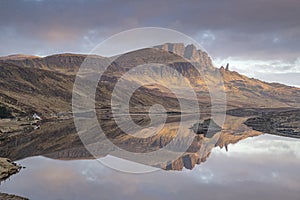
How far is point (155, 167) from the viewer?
55.6 meters

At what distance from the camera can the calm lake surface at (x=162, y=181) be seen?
123 feet

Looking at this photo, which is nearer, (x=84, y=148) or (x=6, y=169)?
(x=6, y=169)

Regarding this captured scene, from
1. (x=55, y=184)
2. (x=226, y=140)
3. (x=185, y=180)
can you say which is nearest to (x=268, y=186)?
(x=185, y=180)

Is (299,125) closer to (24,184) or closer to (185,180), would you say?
(185,180)

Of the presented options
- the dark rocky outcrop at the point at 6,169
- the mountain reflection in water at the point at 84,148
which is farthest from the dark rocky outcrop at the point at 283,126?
the dark rocky outcrop at the point at 6,169

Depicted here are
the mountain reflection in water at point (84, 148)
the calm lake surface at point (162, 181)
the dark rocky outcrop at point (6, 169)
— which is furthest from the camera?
the mountain reflection in water at point (84, 148)

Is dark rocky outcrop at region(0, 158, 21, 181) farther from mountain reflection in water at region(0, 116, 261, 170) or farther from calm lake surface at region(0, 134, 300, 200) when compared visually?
mountain reflection in water at region(0, 116, 261, 170)

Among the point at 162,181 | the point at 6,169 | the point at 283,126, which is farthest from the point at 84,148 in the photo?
the point at 283,126

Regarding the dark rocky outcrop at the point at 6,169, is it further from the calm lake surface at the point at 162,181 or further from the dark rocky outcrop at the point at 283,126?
the dark rocky outcrop at the point at 283,126

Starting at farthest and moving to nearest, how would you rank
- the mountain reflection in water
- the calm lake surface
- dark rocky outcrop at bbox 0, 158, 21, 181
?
the mountain reflection in water
dark rocky outcrop at bbox 0, 158, 21, 181
the calm lake surface

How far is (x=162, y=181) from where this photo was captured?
147ft

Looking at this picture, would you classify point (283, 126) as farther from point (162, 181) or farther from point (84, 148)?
point (162, 181)

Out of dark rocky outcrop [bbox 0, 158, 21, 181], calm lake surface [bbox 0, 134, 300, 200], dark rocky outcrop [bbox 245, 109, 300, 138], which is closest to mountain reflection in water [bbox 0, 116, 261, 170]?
calm lake surface [bbox 0, 134, 300, 200]

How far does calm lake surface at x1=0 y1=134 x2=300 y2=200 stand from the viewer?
1476 inches
